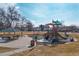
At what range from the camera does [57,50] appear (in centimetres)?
314

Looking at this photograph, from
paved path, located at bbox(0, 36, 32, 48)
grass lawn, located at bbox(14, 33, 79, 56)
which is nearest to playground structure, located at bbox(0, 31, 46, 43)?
paved path, located at bbox(0, 36, 32, 48)

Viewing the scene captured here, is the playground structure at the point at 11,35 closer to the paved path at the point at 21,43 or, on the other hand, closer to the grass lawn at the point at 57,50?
the paved path at the point at 21,43

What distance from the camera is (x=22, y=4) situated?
10.3 ft

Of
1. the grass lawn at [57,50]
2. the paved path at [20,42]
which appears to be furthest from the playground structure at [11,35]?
the grass lawn at [57,50]

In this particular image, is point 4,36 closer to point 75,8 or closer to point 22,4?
point 22,4

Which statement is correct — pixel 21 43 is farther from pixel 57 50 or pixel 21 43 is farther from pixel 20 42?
pixel 57 50

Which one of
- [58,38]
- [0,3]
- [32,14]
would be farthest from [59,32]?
[0,3]

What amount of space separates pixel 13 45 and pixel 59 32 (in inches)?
15.8

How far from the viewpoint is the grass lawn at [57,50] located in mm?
3137

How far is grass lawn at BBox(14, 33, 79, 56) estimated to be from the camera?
3.14 meters

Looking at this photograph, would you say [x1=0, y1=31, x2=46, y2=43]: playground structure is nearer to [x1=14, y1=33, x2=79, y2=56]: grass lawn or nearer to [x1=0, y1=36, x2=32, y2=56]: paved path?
[x1=0, y1=36, x2=32, y2=56]: paved path

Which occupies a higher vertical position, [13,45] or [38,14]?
[38,14]

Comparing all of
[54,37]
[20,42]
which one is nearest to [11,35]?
[20,42]

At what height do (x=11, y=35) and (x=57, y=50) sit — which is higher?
(x=11, y=35)
